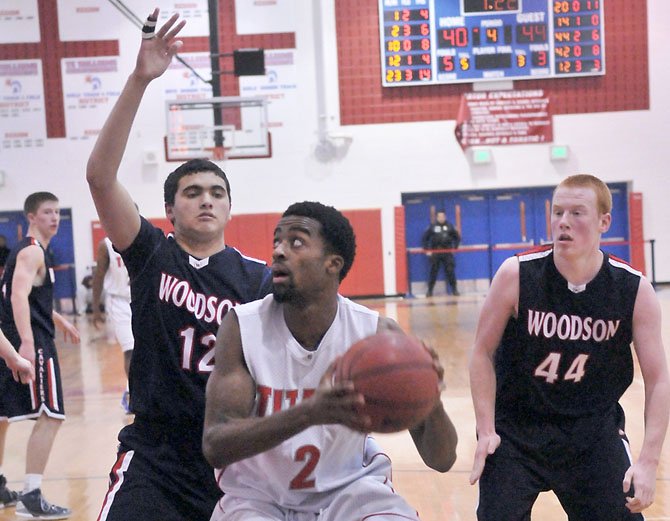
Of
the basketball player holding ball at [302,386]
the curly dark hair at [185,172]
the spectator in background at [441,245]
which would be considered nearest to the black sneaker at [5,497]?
the curly dark hair at [185,172]

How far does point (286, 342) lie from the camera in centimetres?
235

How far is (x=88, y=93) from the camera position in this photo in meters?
16.2

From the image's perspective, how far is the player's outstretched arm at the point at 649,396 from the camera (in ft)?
8.95

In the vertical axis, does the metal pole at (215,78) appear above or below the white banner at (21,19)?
below

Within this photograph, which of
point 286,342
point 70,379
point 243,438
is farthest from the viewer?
point 70,379

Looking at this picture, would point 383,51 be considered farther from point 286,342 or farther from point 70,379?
point 286,342

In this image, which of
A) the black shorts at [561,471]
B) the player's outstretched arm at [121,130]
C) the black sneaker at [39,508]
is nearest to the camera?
the player's outstretched arm at [121,130]

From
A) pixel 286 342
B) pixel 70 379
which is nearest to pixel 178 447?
pixel 286 342

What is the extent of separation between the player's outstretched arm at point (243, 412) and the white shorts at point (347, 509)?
0.27m

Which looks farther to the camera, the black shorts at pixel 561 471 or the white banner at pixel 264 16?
the white banner at pixel 264 16

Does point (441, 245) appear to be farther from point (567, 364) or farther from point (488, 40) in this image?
point (567, 364)

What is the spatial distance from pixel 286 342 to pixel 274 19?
14.8 metres

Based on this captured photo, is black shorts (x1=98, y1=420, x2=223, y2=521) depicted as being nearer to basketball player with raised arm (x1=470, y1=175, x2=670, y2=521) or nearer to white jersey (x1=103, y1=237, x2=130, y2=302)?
basketball player with raised arm (x1=470, y1=175, x2=670, y2=521)

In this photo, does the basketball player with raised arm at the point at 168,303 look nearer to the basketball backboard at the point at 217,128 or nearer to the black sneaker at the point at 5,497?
the black sneaker at the point at 5,497
